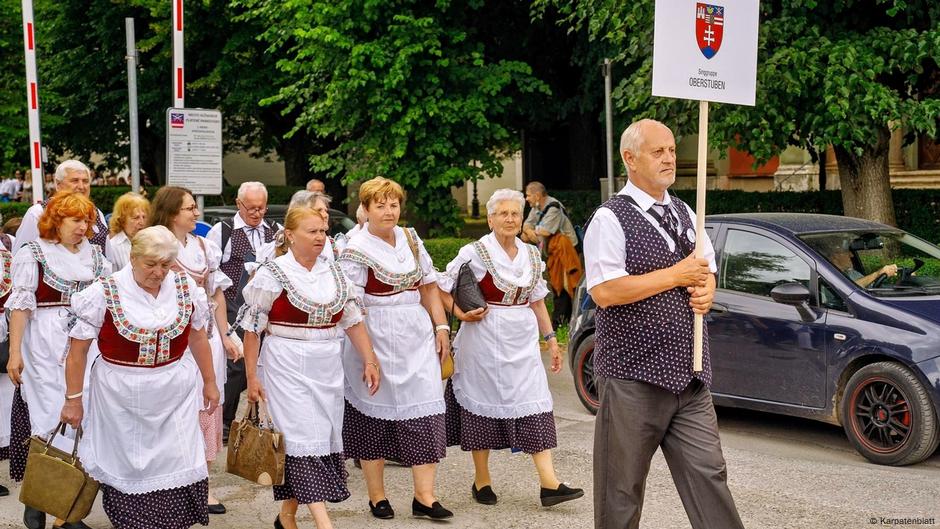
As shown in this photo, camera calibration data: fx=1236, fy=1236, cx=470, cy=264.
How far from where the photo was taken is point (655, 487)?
7402 millimetres

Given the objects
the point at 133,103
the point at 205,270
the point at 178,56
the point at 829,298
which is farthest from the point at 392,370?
the point at 133,103

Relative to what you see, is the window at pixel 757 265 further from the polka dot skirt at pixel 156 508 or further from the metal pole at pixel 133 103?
the metal pole at pixel 133 103

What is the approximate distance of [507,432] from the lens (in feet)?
22.9

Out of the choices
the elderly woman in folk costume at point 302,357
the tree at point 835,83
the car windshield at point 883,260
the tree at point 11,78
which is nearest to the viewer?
the elderly woman in folk costume at point 302,357

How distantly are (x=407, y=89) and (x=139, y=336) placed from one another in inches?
487

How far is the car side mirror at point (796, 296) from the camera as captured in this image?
321 inches

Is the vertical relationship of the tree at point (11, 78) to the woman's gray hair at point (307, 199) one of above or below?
above

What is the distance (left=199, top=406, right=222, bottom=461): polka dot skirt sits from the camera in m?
6.91

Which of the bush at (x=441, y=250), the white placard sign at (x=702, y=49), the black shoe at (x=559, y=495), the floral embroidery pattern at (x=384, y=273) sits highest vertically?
the white placard sign at (x=702, y=49)

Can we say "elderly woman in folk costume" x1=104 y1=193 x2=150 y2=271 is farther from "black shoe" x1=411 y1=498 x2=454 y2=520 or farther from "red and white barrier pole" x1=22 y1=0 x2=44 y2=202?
"red and white barrier pole" x1=22 y1=0 x2=44 y2=202

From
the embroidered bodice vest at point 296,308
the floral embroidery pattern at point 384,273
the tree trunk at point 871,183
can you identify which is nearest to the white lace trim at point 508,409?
the floral embroidery pattern at point 384,273

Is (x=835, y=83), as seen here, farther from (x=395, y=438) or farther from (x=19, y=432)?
(x=19, y=432)

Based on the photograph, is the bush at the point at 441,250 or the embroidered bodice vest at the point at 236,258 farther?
the bush at the point at 441,250

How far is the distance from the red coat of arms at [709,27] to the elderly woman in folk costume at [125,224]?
3.60 meters
